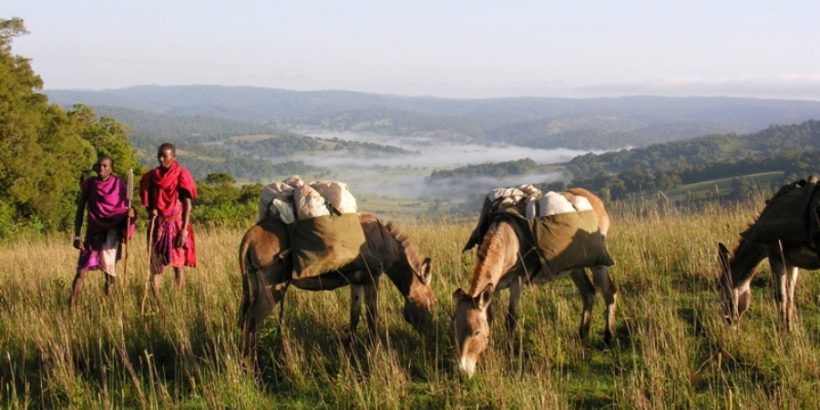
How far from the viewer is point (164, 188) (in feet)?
24.3

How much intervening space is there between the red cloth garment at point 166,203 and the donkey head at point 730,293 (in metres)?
6.21

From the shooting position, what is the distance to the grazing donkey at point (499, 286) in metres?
5.05

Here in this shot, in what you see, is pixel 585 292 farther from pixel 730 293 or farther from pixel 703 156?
pixel 703 156

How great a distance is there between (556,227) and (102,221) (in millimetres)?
5539

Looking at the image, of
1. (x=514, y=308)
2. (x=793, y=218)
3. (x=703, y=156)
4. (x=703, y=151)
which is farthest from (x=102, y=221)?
(x=703, y=151)

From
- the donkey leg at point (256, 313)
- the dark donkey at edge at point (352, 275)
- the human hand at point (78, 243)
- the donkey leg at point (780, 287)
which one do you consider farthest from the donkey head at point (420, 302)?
the human hand at point (78, 243)

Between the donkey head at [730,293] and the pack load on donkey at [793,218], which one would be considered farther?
the donkey head at [730,293]

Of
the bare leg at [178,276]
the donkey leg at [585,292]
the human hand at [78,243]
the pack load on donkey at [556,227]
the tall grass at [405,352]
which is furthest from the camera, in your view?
the bare leg at [178,276]

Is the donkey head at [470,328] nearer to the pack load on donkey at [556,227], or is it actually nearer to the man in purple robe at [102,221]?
the pack load on donkey at [556,227]

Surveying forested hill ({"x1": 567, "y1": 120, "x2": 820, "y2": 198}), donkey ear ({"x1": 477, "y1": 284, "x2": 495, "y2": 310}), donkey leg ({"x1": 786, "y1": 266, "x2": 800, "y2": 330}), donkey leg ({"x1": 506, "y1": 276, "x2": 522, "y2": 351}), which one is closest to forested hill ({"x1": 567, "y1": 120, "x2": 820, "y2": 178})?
forested hill ({"x1": 567, "y1": 120, "x2": 820, "y2": 198})

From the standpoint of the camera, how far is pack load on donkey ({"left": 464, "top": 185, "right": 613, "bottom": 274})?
19.1ft

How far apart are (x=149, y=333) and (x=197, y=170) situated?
175335 millimetres

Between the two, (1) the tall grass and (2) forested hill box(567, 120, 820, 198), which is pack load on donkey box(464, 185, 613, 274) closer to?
(1) the tall grass

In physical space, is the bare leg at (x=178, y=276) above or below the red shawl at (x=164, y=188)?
below
